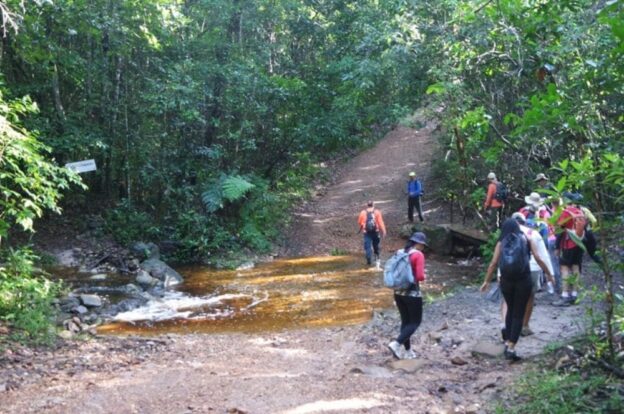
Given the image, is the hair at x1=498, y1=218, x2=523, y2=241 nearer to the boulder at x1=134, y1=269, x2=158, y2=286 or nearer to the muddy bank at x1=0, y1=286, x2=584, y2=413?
the muddy bank at x1=0, y1=286, x2=584, y2=413

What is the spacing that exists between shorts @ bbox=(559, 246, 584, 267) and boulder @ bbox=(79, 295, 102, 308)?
340 inches

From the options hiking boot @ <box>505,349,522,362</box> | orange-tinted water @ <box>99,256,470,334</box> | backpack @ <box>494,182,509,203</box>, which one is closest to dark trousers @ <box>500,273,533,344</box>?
hiking boot @ <box>505,349,522,362</box>

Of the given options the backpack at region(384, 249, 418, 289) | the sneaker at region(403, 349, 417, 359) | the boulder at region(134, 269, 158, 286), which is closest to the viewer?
the backpack at region(384, 249, 418, 289)

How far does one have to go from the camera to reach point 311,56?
23.6 meters

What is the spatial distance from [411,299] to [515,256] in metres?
1.36

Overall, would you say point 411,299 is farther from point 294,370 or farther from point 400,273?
point 294,370

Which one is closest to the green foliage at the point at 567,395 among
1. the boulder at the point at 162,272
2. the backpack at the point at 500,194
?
the backpack at the point at 500,194

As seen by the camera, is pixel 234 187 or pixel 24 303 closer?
pixel 24 303

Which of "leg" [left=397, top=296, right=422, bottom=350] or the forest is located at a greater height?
the forest

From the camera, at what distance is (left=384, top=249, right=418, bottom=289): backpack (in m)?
6.73

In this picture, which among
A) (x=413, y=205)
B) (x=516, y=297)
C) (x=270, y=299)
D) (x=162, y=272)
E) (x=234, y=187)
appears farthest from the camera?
(x=413, y=205)

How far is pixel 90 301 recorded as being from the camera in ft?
37.0

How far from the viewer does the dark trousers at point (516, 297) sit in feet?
20.7

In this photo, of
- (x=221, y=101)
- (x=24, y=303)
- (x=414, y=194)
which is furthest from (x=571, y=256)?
(x=221, y=101)
